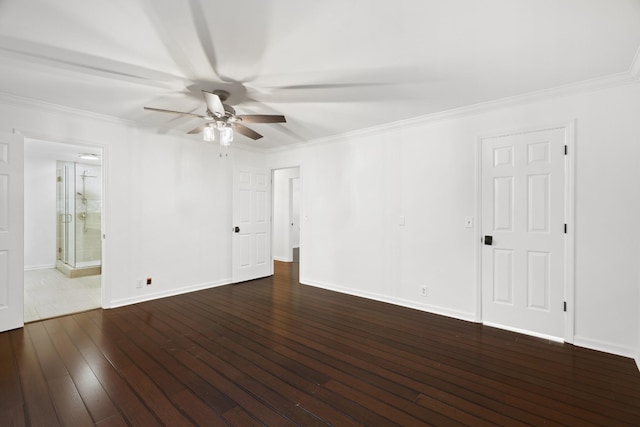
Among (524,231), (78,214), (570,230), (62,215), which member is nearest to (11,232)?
(78,214)

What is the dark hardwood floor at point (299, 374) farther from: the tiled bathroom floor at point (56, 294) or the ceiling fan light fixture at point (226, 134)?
the ceiling fan light fixture at point (226, 134)

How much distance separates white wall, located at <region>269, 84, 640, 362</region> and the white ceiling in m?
0.38

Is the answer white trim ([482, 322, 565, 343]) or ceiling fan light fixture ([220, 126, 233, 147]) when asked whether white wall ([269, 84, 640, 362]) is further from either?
Answer: ceiling fan light fixture ([220, 126, 233, 147])

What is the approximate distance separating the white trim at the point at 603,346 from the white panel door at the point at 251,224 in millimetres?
4541

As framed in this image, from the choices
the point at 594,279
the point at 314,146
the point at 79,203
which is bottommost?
the point at 594,279

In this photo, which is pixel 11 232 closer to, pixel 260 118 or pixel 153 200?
pixel 153 200

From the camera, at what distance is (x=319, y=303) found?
4.12m

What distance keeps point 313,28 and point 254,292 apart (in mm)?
3791

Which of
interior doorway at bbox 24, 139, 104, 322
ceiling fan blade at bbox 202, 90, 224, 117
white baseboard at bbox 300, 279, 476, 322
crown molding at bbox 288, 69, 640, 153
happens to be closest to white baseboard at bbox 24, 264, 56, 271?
interior doorway at bbox 24, 139, 104, 322

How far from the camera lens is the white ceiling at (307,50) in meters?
1.78

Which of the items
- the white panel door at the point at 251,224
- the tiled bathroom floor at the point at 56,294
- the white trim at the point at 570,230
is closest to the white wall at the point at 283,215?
the white panel door at the point at 251,224

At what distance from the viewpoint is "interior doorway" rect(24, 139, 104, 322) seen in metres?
5.85

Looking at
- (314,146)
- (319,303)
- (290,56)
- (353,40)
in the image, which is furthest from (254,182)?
(353,40)

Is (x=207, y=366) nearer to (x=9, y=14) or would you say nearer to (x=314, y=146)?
(x=9, y=14)
